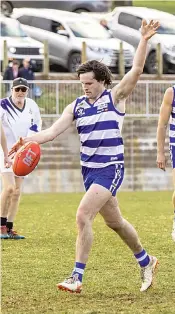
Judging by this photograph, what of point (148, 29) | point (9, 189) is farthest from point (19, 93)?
point (148, 29)

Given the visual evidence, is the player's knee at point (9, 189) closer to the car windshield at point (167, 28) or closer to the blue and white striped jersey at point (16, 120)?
the blue and white striped jersey at point (16, 120)

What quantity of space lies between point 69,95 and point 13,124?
13314mm

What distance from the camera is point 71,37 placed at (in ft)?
102

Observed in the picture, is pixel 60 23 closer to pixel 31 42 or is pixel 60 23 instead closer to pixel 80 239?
pixel 31 42

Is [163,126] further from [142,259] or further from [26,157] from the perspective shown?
[26,157]

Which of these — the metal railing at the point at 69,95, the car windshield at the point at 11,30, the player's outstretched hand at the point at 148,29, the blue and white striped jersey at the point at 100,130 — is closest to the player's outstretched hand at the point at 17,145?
the blue and white striped jersey at the point at 100,130

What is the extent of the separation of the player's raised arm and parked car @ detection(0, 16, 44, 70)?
20.7 m

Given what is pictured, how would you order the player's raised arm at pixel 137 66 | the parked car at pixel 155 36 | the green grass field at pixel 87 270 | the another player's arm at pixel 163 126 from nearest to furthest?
the green grass field at pixel 87 270, the player's raised arm at pixel 137 66, the another player's arm at pixel 163 126, the parked car at pixel 155 36

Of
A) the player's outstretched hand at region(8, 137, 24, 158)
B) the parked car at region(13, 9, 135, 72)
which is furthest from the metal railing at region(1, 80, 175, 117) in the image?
the player's outstretched hand at region(8, 137, 24, 158)

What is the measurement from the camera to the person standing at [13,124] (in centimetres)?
1423

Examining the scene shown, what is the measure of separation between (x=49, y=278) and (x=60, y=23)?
69.9 ft

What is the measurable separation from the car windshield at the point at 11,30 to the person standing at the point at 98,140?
21.1 m

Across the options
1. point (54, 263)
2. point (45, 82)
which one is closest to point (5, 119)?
point (54, 263)

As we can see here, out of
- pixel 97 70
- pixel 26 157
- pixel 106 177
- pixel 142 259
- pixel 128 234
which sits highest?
pixel 97 70
